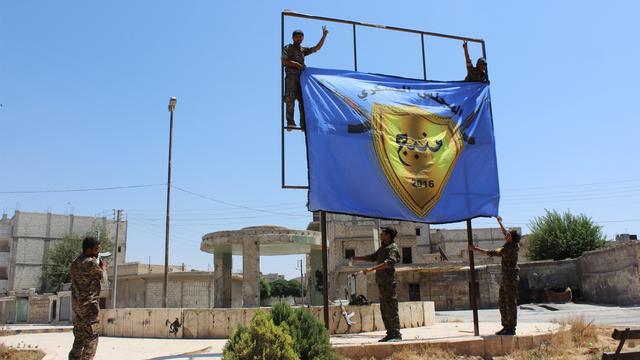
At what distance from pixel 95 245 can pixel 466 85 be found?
813cm

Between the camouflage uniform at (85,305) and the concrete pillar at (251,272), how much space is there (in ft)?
41.8

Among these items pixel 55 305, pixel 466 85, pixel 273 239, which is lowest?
pixel 55 305

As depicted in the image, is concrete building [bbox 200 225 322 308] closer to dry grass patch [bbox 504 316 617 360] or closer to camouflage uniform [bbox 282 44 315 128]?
camouflage uniform [bbox 282 44 315 128]

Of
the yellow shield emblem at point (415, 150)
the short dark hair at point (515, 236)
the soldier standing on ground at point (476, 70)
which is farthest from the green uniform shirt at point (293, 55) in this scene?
the short dark hair at point (515, 236)

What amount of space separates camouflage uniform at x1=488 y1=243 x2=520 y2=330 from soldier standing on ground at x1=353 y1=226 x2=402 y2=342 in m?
1.99

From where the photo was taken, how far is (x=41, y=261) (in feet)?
198

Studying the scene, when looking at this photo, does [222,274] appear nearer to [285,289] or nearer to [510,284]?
[510,284]

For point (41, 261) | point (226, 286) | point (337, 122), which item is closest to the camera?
point (337, 122)

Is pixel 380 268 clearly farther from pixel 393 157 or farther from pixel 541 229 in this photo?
pixel 541 229

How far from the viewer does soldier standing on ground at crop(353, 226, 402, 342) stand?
8992 millimetres

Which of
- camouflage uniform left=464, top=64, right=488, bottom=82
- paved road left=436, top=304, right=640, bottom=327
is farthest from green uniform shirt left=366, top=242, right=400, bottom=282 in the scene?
paved road left=436, top=304, right=640, bottom=327

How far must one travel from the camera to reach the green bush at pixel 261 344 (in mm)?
5863

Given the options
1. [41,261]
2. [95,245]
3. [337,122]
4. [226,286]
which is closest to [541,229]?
[226,286]

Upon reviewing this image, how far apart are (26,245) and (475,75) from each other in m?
→ 60.5
